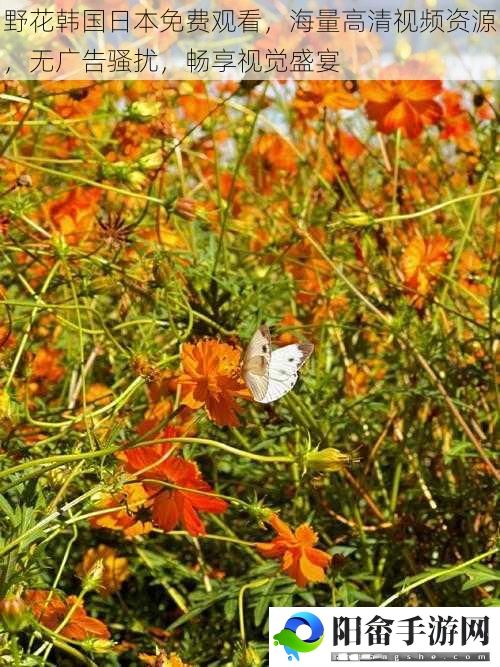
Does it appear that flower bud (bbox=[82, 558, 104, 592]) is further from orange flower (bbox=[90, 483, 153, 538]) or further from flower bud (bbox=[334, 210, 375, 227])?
flower bud (bbox=[334, 210, 375, 227])

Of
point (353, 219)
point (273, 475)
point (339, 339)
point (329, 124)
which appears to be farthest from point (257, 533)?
point (329, 124)

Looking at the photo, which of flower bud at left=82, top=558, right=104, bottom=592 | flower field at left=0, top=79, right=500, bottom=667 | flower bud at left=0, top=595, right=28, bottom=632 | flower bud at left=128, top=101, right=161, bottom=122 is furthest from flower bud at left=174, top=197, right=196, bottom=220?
flower bud at left=0, top=595, right=28, bottom=632

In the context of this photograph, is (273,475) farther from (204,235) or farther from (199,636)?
(204,235)

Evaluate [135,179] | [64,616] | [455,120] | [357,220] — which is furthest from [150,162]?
[455,120]

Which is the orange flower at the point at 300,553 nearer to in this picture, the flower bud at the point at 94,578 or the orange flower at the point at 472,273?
the flower bud at the point at 94,578

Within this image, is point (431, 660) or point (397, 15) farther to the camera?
point (397, 15)

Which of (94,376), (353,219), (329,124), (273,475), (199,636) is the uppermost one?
(329,124)

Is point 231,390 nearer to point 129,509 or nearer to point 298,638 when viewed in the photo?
point 129,509
